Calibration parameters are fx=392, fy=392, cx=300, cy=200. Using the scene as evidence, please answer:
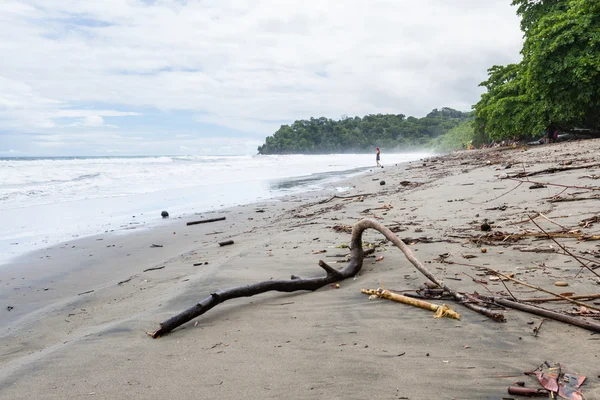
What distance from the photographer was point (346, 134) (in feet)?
393

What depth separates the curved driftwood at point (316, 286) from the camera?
8.68 feet

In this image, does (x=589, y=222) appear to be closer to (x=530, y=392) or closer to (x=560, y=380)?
(x=560, y=380)

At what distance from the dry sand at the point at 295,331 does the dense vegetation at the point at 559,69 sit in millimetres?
14524

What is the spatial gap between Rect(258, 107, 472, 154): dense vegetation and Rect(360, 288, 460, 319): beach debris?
107 meters

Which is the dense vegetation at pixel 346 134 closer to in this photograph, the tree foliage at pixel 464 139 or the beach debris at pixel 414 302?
the tree foliage at pixel 464 139

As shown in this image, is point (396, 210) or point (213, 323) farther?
point (396, 210)

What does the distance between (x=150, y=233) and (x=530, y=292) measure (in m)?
7.06

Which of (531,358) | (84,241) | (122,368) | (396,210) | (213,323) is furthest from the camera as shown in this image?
(84,241)

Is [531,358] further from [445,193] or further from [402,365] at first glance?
[445,193]

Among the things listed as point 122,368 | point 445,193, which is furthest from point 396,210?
point 122,368

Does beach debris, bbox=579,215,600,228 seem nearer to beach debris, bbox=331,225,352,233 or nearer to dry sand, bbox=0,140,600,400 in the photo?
dry sand, bbox=0,140,600,400

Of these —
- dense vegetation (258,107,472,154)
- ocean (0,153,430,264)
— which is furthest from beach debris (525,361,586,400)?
dense vegetation (258,107,472,154)

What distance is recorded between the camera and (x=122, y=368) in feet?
7.40

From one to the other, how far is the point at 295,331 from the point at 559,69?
63.0 feet
